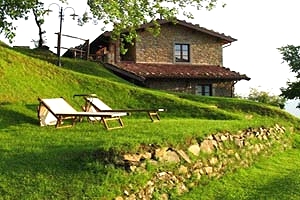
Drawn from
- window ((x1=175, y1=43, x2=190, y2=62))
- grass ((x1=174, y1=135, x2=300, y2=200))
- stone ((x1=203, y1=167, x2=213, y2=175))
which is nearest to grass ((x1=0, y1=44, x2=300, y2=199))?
grass ((x1=174, y1=135, x2=300, y2=200))

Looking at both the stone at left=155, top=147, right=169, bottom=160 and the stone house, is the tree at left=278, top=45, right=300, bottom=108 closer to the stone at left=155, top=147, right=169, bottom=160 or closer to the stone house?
the stone house

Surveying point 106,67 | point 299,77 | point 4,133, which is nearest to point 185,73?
point 106,67

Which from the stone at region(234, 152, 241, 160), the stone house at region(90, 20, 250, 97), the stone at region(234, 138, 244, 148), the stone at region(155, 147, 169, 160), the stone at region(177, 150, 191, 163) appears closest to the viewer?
the stone at region(155, 147, 169, 160)

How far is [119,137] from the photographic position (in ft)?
33.7

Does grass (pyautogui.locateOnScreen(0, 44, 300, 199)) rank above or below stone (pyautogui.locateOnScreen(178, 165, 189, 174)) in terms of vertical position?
above

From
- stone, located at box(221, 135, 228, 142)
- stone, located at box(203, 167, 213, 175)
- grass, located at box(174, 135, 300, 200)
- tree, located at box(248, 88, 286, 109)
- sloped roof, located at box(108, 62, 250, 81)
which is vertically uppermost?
sloped roof, located at box(108, 62, 250, 81)

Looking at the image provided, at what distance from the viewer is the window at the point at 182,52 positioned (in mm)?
32969

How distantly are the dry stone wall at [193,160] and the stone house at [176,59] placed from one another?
15.5m

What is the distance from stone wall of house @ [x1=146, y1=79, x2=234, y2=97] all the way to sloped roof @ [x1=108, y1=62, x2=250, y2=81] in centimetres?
54

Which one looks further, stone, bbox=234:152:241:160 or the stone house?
the stone house

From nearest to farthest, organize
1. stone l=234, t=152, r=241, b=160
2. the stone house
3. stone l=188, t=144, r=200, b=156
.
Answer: stone l=188, t=144, r=200, b=156, stone l=234, t=152, r=241, b=160, the stone house

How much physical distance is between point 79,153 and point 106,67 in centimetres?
2123

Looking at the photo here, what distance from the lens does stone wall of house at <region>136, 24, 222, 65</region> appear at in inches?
1248

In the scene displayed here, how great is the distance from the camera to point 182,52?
109ft
